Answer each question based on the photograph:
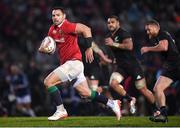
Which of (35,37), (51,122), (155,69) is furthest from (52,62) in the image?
(51,122)

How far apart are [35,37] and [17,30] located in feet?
3.80

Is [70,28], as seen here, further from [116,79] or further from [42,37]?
[42,37]

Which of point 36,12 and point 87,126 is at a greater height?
point 36,12

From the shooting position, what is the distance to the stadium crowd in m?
22.9

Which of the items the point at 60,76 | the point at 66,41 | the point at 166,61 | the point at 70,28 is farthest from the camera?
the point at 166,61

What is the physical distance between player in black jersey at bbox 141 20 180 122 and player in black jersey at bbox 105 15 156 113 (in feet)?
6.87

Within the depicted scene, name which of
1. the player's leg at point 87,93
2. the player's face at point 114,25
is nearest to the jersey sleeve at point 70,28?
the player's leg at point 87,93

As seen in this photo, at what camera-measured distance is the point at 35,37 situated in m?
27.3

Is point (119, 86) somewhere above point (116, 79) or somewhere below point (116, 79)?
below

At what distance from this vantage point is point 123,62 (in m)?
18.0

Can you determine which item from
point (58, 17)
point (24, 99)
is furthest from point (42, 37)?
point (58, 17)

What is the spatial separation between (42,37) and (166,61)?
1199cm

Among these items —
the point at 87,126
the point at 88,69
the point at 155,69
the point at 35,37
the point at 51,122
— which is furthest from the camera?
the point at 35,37

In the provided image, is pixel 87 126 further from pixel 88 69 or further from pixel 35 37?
pixel 35 37
